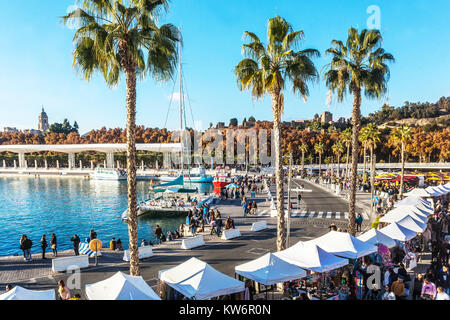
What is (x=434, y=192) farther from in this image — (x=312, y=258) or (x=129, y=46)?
(x=129, y=46)

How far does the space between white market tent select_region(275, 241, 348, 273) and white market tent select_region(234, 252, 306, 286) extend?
25.1 inches

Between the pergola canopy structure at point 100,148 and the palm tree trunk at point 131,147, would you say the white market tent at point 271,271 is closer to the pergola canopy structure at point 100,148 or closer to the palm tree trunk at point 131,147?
the palm tree trunk at point 131,147

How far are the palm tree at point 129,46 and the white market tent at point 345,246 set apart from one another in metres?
7.56

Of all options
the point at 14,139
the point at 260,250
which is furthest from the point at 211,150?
the point at 14,139

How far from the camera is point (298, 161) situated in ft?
327

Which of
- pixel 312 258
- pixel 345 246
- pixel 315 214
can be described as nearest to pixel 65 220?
pixel 315 214

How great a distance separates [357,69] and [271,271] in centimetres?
1201

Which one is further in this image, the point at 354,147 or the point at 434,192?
the point at 434,192

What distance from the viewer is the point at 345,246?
12.1 m

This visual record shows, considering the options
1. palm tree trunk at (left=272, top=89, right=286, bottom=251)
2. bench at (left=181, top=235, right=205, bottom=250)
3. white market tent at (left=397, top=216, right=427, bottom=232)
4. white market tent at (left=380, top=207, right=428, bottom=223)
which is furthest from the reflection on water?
white market tent at (left=397, top=216, right=427, bottom=232)

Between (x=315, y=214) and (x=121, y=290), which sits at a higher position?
(x=121, y=290)

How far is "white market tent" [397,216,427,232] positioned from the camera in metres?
15.0
